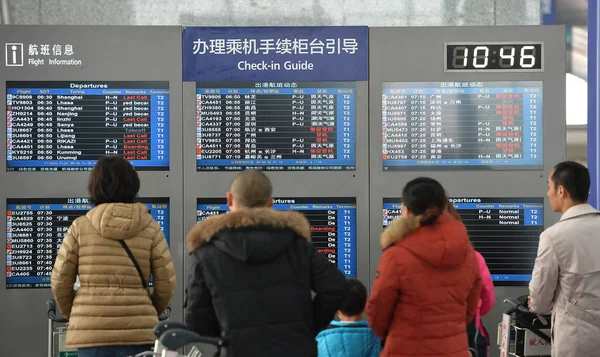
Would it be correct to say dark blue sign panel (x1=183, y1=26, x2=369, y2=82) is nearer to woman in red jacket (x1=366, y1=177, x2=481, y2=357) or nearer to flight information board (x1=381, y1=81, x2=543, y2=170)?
flight information board (x1=381, y1=81, x2=543, y2=170)

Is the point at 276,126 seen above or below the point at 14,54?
below

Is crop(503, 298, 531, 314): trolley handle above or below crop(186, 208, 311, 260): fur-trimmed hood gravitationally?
below

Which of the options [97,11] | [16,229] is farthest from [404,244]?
[97,11]

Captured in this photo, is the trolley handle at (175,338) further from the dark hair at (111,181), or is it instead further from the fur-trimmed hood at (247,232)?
the dark hair at (111,181)

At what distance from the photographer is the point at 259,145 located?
Answer: 553 centimetres

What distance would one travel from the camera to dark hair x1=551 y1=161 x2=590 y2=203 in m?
4.12

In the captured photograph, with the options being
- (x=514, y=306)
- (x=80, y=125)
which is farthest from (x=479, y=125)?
(x=80, y=125)

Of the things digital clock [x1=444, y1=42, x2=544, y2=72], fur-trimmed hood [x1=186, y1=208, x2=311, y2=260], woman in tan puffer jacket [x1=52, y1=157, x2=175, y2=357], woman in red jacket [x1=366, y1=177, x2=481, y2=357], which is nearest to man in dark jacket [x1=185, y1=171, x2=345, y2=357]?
fur-trimmed hood [x1=186, y1=208, x2=311, y2=260]

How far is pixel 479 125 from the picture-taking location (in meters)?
5.57

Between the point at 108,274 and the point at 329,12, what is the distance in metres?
3.50

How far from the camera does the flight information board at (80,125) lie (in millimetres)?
5484

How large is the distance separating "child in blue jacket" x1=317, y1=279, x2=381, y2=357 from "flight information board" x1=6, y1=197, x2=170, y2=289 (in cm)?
258

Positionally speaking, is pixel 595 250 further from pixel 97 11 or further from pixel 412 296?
pixel 97 11

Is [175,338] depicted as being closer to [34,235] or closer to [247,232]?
[247,232]
